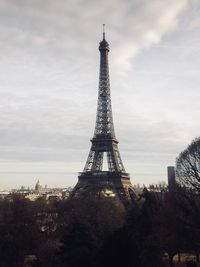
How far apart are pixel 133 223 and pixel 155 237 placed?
3.65m

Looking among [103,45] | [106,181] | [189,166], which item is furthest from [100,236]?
[103,45]

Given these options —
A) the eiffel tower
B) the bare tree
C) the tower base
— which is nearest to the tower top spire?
the eiffel tower

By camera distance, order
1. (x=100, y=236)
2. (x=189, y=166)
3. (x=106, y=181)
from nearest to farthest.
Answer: (x=100, y=236)
(x=189, y=166)
(x=106, y=181)

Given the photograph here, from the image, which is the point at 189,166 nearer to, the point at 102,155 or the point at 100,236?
the point at 100,236

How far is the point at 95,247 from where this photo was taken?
30.3 meters

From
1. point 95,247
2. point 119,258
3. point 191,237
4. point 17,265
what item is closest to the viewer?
point 119,258

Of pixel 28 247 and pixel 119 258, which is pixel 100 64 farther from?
pixel 119 258

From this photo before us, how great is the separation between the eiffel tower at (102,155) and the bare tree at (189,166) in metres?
50.2

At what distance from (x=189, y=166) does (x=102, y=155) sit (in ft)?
197

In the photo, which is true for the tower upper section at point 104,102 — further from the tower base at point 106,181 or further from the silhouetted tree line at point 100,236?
the silhouetted tree line at point 100,236

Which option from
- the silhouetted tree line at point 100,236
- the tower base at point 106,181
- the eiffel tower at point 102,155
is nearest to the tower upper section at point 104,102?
the eiffel tower at point 102,155

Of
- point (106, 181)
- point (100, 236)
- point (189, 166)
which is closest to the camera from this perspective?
point (100, 236)

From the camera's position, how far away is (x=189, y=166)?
138 feet

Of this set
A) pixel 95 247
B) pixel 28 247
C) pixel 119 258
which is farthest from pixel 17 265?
pixel 119 258
